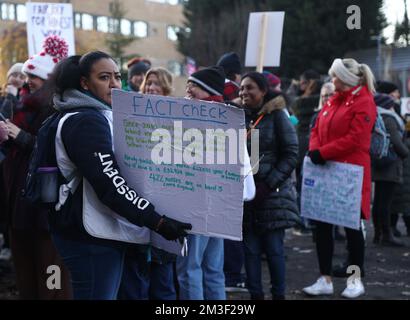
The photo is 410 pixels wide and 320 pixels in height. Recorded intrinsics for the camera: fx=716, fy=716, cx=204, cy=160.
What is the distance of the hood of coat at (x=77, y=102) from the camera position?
11.4 ft

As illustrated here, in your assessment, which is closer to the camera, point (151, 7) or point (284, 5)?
point (284, 5)

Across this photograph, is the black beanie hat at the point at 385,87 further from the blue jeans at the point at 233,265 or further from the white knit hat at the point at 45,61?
the white knit hat at the point at 45,61

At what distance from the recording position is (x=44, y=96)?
464cm

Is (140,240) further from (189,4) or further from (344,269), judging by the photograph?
(189,4)

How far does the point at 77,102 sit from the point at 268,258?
259cm

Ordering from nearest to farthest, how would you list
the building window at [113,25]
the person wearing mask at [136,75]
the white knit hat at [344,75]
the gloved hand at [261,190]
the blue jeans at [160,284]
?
the blue jeans at [160,284] → the gloved hand at [261,190] → the white knit hat at [344,75] → the person wearing mask at [136,75] → the building window at [113,25]

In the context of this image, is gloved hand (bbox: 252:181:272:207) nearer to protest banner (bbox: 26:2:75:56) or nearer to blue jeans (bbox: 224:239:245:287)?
blue jeans (bbox: 224:239:245:287)

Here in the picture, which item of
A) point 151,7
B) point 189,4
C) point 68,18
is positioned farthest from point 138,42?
point 68,18

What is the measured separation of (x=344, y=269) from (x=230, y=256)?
1.16 metres

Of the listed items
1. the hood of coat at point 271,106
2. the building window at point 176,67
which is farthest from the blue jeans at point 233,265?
the building window at point 176,67

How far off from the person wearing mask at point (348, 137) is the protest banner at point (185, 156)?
276cm

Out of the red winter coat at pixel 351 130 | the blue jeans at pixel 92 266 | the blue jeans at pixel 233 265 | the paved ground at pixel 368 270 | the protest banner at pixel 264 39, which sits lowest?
the paved ground at pixel 368 270

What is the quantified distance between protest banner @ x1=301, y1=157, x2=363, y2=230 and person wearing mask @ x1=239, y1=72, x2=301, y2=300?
672mm

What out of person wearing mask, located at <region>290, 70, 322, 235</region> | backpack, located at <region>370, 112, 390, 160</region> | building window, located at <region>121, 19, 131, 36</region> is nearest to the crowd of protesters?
person wearing mask, located at <region>290, 70, 322, 235</region>
